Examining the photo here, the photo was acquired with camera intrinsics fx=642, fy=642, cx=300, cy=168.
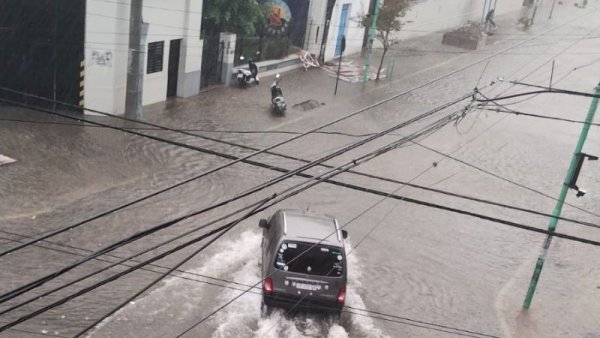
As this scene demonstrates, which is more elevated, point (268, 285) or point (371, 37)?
point (371, 37)

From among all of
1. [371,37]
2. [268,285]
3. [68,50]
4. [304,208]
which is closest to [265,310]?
[268,285]

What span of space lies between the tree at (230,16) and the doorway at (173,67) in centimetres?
228

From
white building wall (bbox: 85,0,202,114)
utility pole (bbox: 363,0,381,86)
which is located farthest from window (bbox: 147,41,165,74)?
utility pole (bbox: 363,0,381,86)

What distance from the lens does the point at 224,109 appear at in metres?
23.2

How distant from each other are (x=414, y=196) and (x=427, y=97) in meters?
12.7

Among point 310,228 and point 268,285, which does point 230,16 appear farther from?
point 268,285

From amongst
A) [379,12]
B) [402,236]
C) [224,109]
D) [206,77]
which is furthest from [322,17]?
[402,236]

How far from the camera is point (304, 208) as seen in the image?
16438 mm

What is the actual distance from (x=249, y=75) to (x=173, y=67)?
3881 millimetres

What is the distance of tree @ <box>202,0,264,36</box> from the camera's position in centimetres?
2511

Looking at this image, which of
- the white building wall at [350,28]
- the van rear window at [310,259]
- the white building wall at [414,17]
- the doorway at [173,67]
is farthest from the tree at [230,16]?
the van rear window at [310,259]

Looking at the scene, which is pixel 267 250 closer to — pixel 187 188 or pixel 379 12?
pixel 187 188

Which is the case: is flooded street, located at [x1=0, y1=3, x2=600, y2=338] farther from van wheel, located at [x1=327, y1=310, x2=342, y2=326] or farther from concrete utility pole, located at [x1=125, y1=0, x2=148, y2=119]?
concrete utility pole, located at [x1=125, y1=0, x2=148, y2=119]

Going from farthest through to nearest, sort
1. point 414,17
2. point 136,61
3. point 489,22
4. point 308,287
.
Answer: point 489,22 < point 414,17 < point 136,61 < point 308,287
